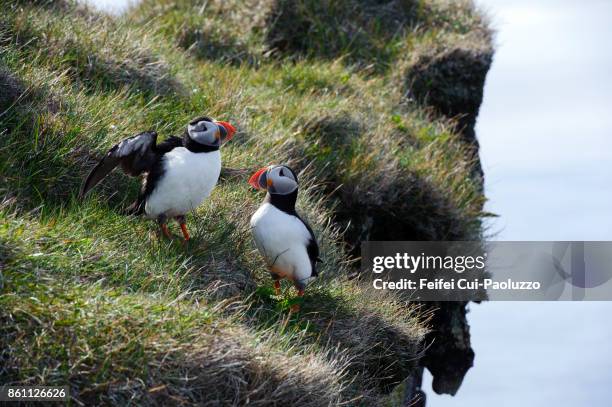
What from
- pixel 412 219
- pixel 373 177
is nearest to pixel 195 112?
pixel 373 177

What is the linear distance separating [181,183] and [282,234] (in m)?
0.71

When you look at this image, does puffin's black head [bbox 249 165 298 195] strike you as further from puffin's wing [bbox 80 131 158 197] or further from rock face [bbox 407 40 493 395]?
rock face [bbox 407 40 493 395]

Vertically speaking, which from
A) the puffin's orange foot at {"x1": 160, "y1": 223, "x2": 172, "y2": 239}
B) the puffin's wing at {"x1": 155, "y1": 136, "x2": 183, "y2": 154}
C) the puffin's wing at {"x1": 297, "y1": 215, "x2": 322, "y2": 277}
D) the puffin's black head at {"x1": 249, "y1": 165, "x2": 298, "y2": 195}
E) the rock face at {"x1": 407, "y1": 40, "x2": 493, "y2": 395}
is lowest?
the puffin's orange foot at {"x1": 160, "y1": 223, "x2": 172, "y2": 239}

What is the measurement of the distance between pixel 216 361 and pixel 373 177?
164 inches

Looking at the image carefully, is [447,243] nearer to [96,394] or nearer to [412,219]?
[412,219]

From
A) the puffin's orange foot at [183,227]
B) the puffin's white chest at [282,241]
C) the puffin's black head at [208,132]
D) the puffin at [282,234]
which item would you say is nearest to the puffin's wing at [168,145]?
the puffin's black head at [208,132]

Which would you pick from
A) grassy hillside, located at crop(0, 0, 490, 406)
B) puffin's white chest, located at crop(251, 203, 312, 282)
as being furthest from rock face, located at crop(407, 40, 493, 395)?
puffin's white chest, located at crop(251, 203, 312, 282)

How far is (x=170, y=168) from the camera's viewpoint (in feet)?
18.3

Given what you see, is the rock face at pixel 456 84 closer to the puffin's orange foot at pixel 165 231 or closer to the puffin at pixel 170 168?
the puffin at pixel 170 168

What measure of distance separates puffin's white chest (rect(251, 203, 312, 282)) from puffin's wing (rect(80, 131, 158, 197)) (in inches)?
30.7

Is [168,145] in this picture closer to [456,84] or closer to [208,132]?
[208,132]

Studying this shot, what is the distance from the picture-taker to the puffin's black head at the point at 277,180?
19.2 ft

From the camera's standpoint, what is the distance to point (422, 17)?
12.2m

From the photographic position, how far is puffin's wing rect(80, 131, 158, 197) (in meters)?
5.59
